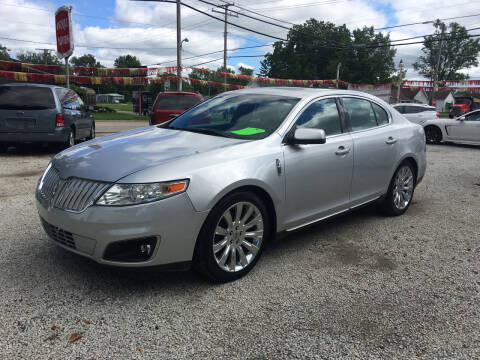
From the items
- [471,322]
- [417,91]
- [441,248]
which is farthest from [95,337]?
[417,91]

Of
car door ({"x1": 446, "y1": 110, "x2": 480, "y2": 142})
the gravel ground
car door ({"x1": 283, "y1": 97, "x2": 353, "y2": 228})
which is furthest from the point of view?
car door ({"x1": 446, "y1": 110, "x2": 480, "y2": 142})

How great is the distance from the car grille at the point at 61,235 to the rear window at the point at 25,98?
6388 millimetres

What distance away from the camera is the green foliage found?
66688 mm

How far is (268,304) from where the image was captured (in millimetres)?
2947

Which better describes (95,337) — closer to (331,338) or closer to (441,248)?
(331,338)

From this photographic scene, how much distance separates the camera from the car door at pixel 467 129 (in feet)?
44.8

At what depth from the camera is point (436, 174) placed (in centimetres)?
840

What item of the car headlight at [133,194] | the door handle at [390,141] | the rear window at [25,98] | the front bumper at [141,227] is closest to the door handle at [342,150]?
the door handle at [390,141]

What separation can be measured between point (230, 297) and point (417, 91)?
9606cm

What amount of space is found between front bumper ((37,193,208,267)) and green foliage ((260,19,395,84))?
65840 mm

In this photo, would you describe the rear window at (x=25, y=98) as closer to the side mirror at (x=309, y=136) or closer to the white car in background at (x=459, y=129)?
the side mirror at (x=309, y=136)

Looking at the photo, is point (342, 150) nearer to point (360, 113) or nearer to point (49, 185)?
point (360, 113)

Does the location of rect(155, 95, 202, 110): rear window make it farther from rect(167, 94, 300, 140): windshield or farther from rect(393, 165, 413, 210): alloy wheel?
rect(393, 165, 413, 210): alloy wheel

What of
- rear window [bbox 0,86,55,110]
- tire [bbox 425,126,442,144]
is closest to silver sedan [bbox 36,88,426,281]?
rear window [bbox 0,86,55,110]
